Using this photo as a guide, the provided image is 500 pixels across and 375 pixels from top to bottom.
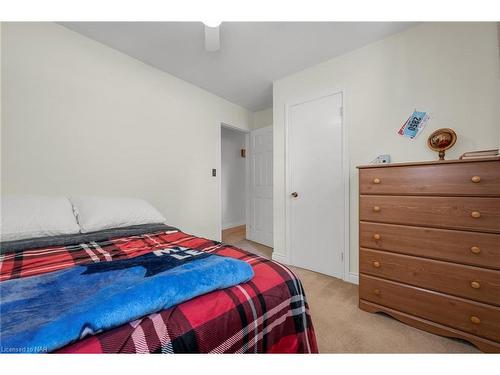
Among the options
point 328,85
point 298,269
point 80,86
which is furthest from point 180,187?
point 328,85

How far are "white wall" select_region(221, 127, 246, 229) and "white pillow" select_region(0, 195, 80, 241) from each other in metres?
3.50

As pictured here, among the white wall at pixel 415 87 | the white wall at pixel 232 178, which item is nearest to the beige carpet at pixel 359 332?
the white wall at pixel 415 87

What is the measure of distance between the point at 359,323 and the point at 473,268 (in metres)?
0.79

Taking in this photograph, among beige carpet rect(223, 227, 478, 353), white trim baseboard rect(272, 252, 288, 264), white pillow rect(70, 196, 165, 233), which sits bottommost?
beige carpet rect(223, 227, 478, 353)

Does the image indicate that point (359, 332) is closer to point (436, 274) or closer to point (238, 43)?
point (436, 274)

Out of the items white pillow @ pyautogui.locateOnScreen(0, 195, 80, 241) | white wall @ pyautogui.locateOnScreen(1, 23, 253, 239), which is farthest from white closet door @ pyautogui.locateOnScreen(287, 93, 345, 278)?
white pillow @ pyautogui.locateOnScreen(0, 195, 80, 241)

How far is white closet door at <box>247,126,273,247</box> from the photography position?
339cm

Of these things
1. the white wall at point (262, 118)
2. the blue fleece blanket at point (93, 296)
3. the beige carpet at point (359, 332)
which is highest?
the white wall at point (262, 118)

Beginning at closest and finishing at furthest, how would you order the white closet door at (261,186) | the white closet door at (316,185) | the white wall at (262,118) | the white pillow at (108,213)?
1. the white pillow at (108,213)
2. the white closet door at (316,185)
3. the white closet door at (261,186)
4. the white wall at (262,118)

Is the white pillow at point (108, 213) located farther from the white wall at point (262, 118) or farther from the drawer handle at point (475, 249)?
the white wall at point (262, 118)

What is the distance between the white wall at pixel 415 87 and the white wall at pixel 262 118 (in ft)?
3.60

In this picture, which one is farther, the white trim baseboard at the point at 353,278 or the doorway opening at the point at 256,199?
the doorway opening at the point at 256,199

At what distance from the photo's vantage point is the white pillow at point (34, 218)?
1.18 m

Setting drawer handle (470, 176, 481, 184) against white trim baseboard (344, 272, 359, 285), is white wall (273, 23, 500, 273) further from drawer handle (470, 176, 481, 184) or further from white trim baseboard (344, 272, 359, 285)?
drawer handle (470, 176, 481, 184)
